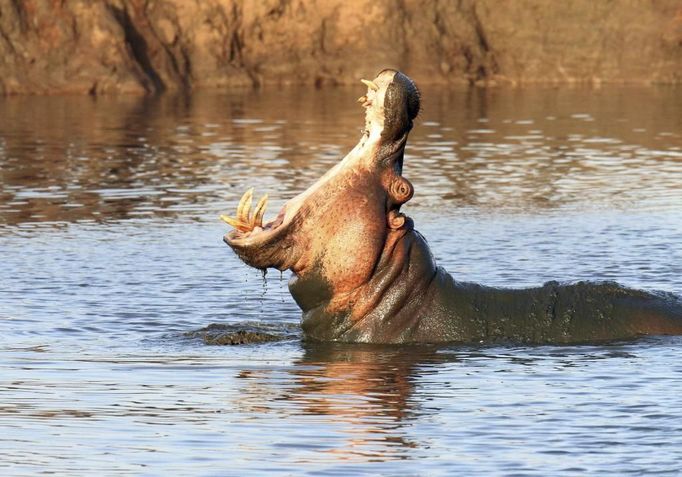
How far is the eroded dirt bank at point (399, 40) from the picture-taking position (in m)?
39.9

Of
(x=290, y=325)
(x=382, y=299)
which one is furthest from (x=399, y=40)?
(x=382, y=299)

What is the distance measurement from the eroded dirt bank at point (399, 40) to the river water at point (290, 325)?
44.3ft

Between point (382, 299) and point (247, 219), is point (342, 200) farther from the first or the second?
point (382, 299)

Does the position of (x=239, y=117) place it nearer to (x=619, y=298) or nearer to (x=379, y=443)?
(x=619, y=298)

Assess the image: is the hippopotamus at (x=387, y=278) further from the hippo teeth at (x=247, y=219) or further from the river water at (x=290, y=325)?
the river water at (x=290, y=325)

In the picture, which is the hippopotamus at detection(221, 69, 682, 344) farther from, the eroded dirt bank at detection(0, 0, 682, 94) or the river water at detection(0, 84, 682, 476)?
the eroded dirt bank at detection(0, 0, 682, 94)

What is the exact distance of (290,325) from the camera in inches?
403

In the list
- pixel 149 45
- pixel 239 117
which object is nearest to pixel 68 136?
pixel 239 117

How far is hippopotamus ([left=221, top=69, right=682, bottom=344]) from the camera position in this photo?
849 centimetres

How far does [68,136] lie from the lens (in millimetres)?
26391

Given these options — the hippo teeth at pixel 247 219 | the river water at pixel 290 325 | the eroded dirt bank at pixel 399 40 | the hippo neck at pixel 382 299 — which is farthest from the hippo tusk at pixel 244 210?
the eroded dirt bank at pixel 399 40

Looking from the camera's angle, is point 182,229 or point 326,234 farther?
point 182,229

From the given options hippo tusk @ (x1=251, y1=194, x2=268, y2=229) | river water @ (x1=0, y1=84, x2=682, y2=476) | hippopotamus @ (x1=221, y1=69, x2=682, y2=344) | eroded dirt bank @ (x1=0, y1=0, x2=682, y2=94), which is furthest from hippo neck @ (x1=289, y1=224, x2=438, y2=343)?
eroded dirt bank @ (x1=0, y1=0, x2=682, y2=94)

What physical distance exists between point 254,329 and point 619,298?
229cm
